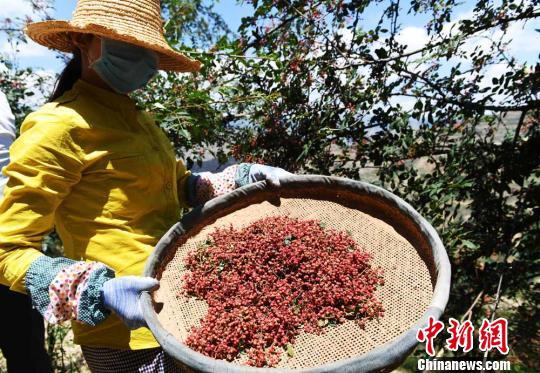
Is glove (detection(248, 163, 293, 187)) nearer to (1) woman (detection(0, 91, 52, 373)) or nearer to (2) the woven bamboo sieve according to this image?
(2) the woven bamboo sieve

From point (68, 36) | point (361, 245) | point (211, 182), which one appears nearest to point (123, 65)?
point (68, 36)

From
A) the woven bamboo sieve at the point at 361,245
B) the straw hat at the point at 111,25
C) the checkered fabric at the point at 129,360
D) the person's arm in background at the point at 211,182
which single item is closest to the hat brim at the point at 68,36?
the straw hat at the point at 111,25

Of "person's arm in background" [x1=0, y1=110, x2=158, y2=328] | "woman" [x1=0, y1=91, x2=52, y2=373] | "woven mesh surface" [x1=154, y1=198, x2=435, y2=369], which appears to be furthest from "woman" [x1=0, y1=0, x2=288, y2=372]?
"woman" [x1=0, y1=91, x2=52, y2=373]

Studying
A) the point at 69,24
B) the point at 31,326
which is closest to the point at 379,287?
the point at 69,24

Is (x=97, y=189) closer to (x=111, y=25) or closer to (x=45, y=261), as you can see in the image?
(x=45, y=261)

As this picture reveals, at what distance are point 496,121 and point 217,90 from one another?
63.7 inches

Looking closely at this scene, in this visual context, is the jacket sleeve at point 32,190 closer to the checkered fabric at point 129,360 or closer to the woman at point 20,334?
the checkered fabric at point 129,360

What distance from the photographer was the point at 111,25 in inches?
48.9

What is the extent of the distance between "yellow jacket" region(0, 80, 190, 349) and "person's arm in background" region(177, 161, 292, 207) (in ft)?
0.68

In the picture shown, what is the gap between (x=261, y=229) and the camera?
1.41m

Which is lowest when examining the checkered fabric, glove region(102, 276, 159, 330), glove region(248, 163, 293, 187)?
the checkered fabric

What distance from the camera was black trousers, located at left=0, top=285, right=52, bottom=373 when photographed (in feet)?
6.25

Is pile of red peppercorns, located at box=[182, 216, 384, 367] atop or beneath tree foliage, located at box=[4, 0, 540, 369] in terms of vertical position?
beneath

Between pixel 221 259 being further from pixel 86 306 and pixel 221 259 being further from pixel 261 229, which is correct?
pixel 86 306
